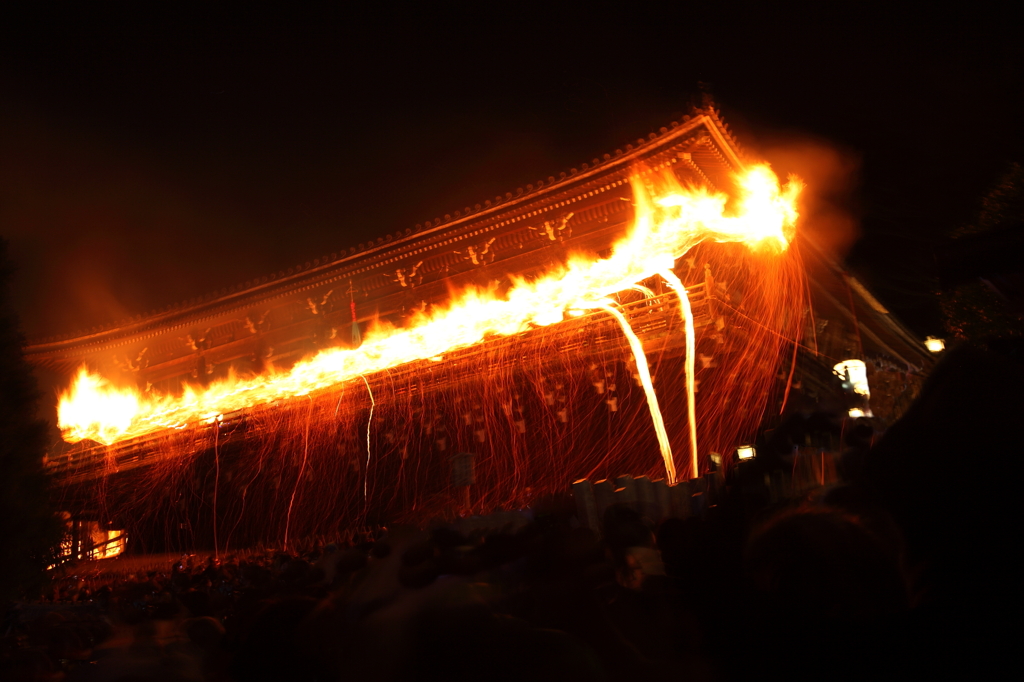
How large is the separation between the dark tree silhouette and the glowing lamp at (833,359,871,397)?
11097mm

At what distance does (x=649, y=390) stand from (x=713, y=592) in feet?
20.1

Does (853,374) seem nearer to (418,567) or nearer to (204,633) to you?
(418,567)

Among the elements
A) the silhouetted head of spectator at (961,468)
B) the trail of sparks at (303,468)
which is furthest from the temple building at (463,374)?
the silhouetted head of spectator at (961,468)

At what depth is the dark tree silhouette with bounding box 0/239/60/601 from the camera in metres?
5.17

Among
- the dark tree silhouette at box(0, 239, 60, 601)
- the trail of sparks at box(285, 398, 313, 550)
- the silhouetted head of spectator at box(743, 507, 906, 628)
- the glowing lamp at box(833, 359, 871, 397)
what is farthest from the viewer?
the glowing lamp at box(833, 359, 871, 397)

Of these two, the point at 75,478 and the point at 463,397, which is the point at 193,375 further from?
the point at 463,397

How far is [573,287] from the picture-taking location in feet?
30.6

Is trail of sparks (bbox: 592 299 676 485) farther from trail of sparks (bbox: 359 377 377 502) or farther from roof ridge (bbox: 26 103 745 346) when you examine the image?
trail of sparks (bbox: 359 377 377 502)

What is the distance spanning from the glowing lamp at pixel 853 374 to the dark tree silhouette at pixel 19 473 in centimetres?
1110

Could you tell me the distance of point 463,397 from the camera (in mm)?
9180

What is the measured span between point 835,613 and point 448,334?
8618mm

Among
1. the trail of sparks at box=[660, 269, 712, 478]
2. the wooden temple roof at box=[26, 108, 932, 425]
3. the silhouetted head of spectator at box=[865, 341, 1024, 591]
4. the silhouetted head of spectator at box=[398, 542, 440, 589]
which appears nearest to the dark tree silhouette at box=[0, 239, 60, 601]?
the silhouetted head of spectator at box=[398, 542, 440, 589]

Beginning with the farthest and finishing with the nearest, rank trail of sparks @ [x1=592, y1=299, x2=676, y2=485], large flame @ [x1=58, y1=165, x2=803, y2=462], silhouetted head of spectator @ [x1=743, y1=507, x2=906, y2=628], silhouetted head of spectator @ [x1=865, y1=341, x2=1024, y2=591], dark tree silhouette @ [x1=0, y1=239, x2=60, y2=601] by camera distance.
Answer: large flame @ [x1=58, y1=165, x2=803, y2=462] < trail of sparks @ [x1=592, y1=299, x2=676, y2=485] < dark tree silhouette @ [x1=0, y1=239, x2=60, y2=601] < silhouetted head of spectator @ [x1=743, y1=507, x2=906, y2=628] < silhouetted head of spectator @ [x1=865, y1=341, x2=1024, y2=591]

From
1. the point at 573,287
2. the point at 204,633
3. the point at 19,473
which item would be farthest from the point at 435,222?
the point at 204,633
